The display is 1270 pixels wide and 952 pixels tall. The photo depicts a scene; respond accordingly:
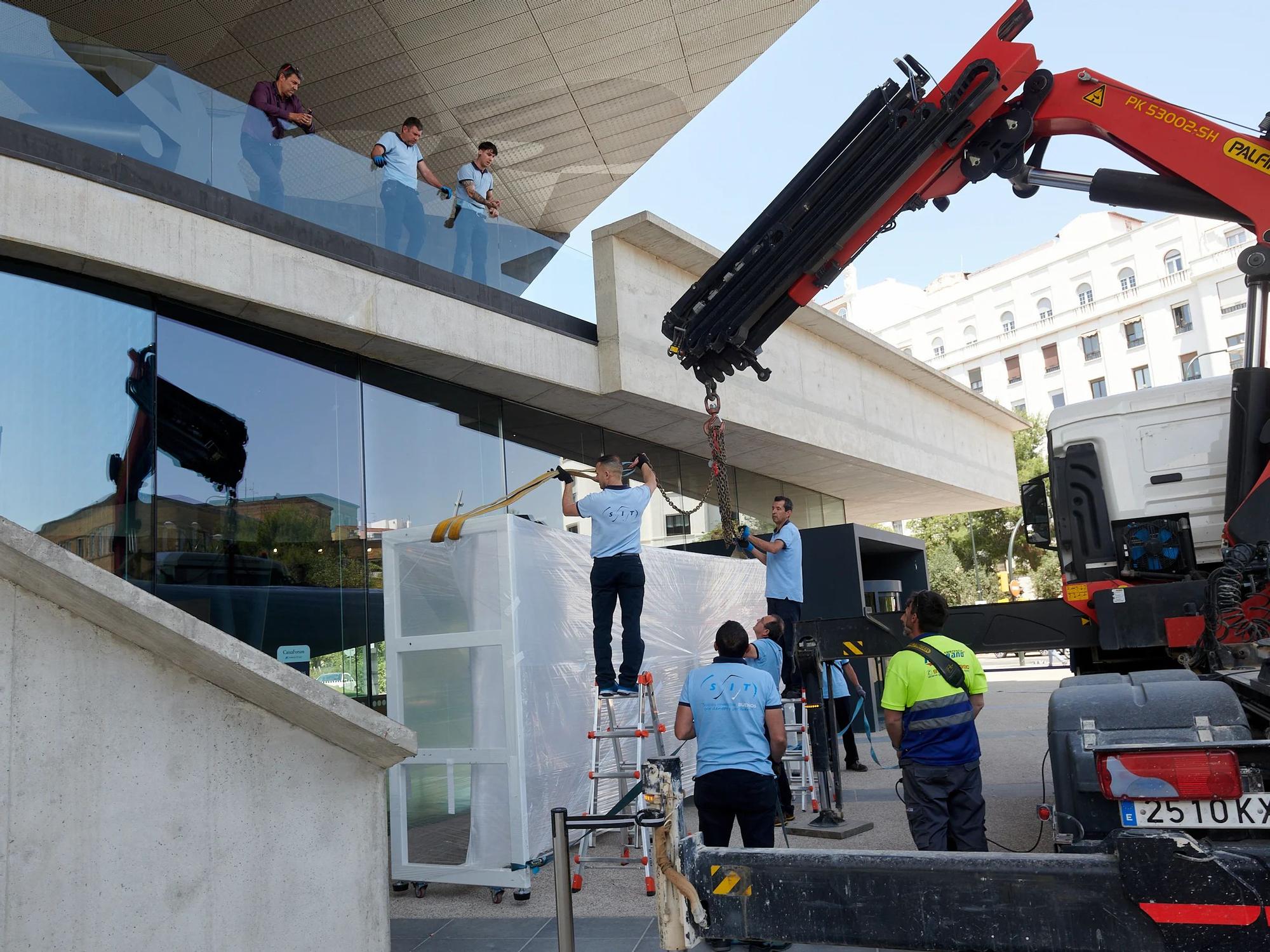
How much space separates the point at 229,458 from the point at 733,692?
6.17 metres

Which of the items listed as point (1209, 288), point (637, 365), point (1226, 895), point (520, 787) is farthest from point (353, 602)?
point (1209, 288)

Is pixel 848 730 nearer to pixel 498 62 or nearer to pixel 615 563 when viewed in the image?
pixel 615 563

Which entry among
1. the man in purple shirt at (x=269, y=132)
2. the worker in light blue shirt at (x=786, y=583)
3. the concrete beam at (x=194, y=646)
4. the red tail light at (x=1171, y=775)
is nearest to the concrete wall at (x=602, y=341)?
the man in purple shirt at (x=269, y=132)

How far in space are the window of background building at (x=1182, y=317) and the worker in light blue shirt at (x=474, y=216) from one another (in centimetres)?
5669

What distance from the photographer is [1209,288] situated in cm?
5588

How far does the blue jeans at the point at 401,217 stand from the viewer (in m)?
10.9

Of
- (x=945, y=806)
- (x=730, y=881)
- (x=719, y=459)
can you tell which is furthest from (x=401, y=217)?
(x=730, y=881)

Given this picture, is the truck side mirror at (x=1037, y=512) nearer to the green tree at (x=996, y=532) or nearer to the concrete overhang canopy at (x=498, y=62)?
the concrete overhang canopy at (x=498, y=62)

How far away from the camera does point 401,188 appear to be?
11.1 meters

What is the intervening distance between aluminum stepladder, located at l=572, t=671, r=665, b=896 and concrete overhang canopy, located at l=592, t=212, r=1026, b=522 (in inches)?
213

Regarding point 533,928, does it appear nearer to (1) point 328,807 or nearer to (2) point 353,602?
(1) point 328,807

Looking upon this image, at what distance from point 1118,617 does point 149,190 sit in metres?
8.69

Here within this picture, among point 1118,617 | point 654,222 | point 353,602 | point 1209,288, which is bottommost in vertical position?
point 1118,617

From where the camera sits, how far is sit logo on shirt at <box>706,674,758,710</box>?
228 inches
